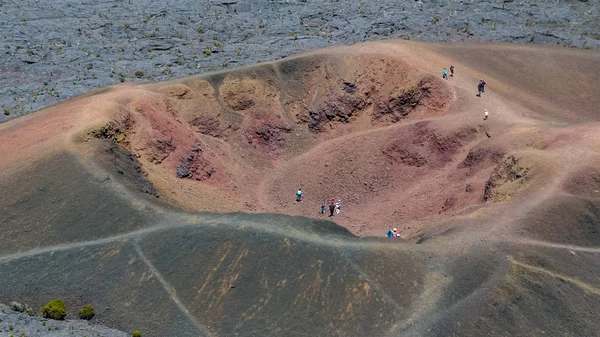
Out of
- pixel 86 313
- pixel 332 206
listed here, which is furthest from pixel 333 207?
pixel 86 313

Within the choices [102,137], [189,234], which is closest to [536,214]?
[189,234]

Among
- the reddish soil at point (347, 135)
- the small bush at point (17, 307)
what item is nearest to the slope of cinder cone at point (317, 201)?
the reddish soil at point (347, 135)

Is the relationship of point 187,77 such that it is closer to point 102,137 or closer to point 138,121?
point 138,121

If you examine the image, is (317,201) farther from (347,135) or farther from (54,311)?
(54,311)

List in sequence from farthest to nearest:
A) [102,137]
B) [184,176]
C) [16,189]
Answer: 1. [184,176]
2. [102,137]
3. [16,189]

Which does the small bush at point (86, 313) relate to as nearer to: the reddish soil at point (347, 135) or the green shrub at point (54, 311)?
the green shrub at point (54, 311)

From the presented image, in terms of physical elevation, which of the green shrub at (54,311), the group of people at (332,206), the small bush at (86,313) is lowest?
the group of people at (332,206)
